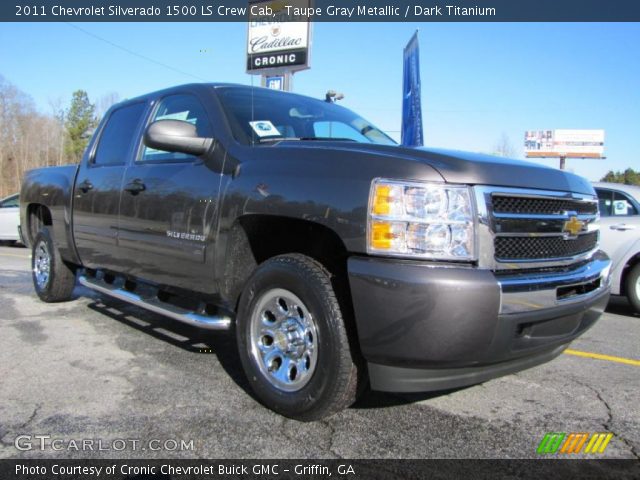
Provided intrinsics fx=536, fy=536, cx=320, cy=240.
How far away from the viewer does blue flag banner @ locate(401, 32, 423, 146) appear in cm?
1182

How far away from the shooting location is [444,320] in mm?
2271

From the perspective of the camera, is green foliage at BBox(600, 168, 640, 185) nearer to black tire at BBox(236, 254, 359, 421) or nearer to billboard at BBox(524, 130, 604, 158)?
billboard at BBox(524, 130, 604, 158)

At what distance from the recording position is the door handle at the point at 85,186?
15.4 ft

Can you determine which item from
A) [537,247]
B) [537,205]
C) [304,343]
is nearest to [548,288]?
[537,247]

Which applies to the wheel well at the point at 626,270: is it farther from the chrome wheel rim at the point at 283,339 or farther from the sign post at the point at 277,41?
the sign post at the point at 277,41

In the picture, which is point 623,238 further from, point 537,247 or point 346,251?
point 346,251

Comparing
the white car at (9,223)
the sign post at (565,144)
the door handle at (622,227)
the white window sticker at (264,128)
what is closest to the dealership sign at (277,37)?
the white car at (9,223)

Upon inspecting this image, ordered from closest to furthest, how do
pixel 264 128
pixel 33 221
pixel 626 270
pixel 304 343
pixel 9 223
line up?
1. pixel 304 343
2. pixel 264 128
3. pixel 33 221
4. pixel 626 270
5. pixel 9 223

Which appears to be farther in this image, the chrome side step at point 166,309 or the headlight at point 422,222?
the chrome side step at point 166,309

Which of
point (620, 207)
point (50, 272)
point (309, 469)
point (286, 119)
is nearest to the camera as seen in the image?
point (309, 469)

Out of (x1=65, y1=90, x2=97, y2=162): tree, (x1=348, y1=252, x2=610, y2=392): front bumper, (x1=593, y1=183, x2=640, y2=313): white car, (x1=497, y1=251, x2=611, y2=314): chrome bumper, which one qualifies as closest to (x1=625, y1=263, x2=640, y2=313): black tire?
(x1=593, y1=183, x2=640, y2=313): white car

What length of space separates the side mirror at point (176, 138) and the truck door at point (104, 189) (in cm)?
113

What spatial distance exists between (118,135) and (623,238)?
5798mm

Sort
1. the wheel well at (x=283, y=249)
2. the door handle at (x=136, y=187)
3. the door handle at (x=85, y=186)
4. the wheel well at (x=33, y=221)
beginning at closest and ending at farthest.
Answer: the wheel well at (x=283, y=249), the door handle at (x=136, y=187), the door handle at (x=85, y=186), the wheel well at (x=33, y=221)
